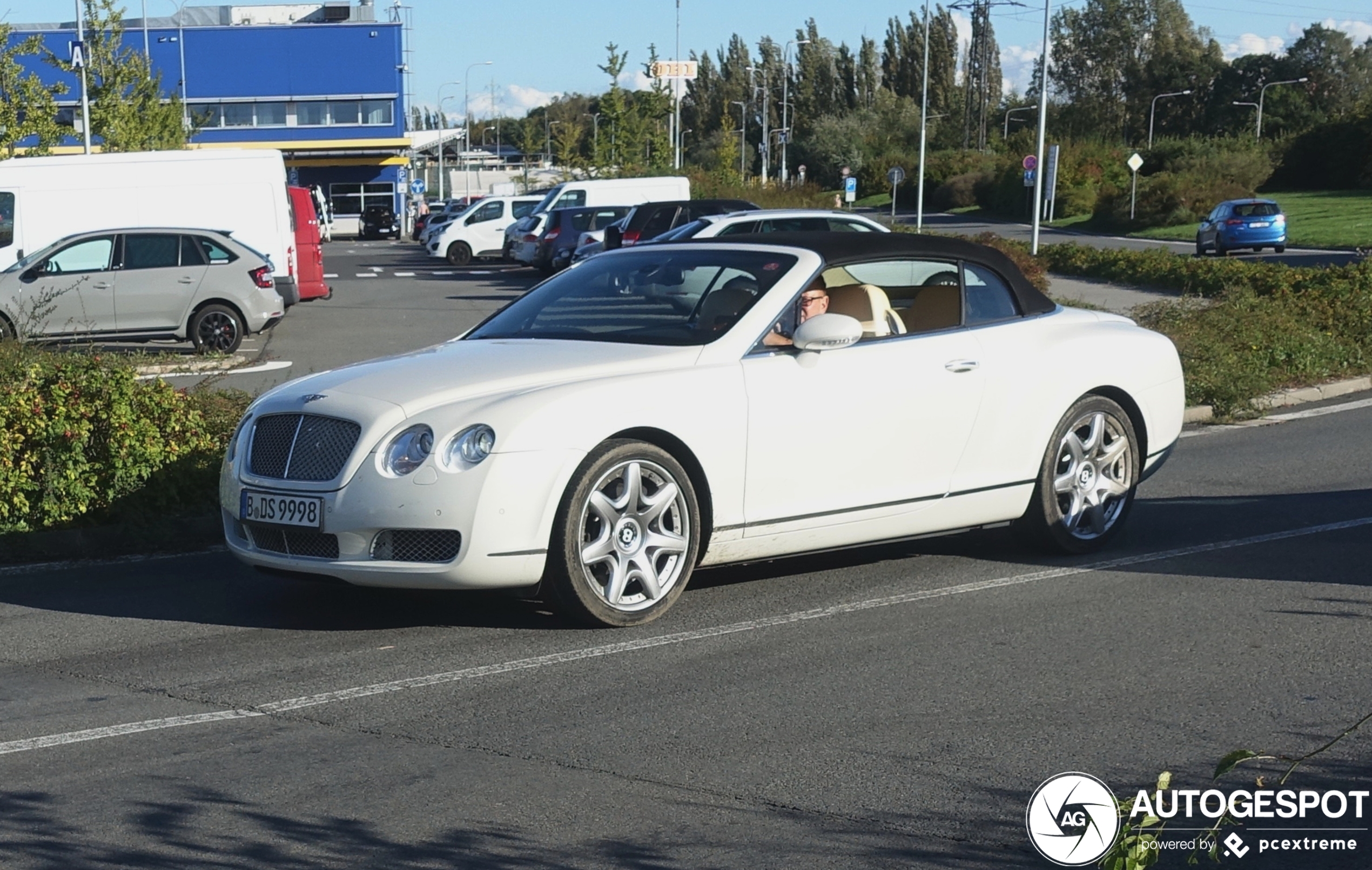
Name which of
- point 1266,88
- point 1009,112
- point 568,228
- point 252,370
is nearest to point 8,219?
point 252,370

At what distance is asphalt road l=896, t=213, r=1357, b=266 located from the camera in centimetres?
4019

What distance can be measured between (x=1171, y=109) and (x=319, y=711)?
4866 inches

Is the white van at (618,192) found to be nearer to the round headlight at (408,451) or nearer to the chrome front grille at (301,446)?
the chrome front grille at (301,446)

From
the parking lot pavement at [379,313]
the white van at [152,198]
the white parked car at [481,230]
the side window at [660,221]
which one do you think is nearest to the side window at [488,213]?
the white parked car at [481,230]

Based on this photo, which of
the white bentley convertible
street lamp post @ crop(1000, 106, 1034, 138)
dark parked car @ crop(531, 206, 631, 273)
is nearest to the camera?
the white bentley convertible

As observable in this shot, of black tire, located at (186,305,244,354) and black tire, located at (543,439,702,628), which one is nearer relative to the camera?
black tire, located at (543,439,702,628)

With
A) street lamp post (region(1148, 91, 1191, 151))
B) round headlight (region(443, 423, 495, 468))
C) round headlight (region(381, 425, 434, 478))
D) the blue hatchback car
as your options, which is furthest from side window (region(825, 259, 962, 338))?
street lamp post (region(1148, 91, 1191, 151))

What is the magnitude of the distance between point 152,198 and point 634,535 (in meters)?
19.5

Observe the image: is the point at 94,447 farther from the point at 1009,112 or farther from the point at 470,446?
the point at 1009,112

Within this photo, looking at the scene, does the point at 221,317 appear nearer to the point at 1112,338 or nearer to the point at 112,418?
the point at 112,418

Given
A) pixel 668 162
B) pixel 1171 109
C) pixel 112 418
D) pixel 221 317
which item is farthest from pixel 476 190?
pixel 112 418

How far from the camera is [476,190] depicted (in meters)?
119

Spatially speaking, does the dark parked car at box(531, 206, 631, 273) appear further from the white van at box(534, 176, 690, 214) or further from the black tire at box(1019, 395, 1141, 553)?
the black tire at box(1019, 395, 1141, 553)

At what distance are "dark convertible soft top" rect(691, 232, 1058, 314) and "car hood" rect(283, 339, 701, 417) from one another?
1.01m
